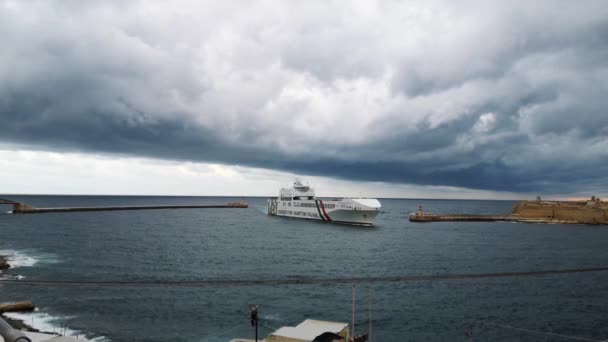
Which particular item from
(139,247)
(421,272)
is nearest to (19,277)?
(139,247)

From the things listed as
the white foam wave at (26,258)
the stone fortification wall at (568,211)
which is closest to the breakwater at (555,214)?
the stone fortification wall at (568,211)

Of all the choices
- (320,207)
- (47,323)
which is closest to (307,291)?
(47,323)

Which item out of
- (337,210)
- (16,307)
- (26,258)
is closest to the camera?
(16,307)

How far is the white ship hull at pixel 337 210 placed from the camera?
103 meters

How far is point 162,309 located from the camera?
32656mm

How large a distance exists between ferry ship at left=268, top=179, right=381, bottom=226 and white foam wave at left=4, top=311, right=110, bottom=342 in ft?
260

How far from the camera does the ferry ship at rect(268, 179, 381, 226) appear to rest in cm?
10338

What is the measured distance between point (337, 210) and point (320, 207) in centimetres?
831

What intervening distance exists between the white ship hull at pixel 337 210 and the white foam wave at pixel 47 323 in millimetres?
79368

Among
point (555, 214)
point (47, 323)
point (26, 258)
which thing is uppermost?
point (555, 214)

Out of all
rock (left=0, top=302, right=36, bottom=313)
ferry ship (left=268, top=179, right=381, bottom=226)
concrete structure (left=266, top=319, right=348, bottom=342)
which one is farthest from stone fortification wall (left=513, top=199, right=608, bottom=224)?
rock (left=0, top=302, right=36, bottom=313)

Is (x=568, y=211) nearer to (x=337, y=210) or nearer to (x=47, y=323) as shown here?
(x=337, y=210)

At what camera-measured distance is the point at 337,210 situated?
4274 inches

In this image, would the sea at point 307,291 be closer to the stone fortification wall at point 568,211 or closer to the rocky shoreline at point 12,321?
the rocky shoreline at point 12,321
